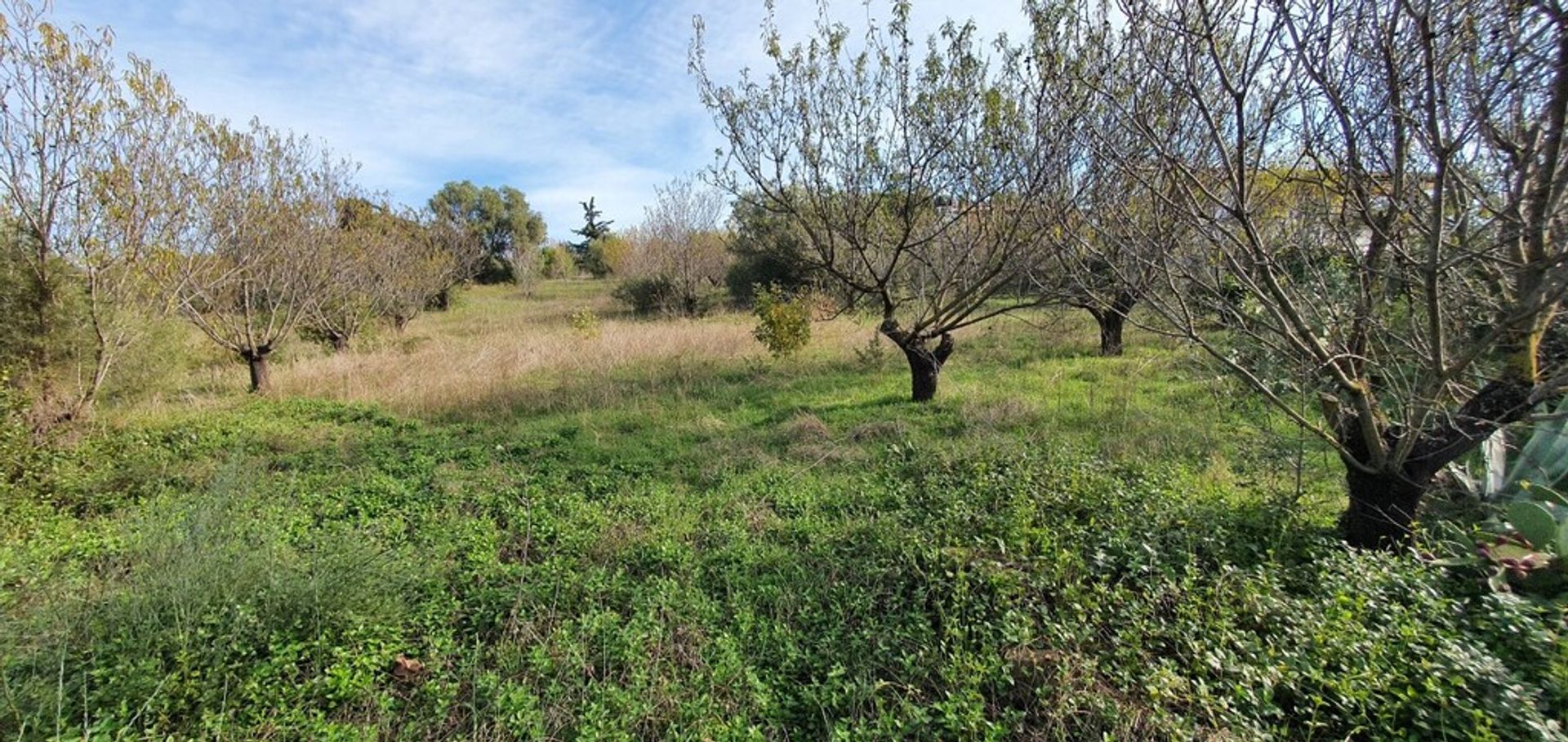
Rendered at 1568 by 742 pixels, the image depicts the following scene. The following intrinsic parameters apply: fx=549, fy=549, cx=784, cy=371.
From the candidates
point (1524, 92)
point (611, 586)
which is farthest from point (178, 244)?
point (1524, 92)

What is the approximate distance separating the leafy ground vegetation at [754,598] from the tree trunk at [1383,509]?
5.7 inches

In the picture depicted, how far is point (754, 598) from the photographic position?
9.29 ft

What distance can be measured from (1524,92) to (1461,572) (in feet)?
6.74

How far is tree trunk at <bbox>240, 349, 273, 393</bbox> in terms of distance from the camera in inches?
346

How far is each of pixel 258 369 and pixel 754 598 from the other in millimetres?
10471

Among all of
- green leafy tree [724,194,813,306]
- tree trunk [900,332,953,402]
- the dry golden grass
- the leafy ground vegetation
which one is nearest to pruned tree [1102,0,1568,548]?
the leafy ground vegetation

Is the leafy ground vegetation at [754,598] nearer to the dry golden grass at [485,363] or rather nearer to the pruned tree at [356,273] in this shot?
the dry golden grass at [485,363]

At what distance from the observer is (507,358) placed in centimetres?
1027

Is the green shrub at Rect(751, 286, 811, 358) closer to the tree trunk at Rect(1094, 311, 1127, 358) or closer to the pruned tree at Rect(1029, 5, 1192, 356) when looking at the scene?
the pruned tree at Rect(1029, 5, 1192, 356)

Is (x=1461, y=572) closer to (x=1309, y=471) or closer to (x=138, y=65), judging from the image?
(x=1309, y=471)

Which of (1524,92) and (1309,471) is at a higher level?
(1524,92)

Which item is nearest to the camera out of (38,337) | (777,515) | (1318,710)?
(1318,710)

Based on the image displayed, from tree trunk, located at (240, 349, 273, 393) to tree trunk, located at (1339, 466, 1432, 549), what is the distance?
41.0 feet

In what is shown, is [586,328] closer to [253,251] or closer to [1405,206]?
[253,251]
